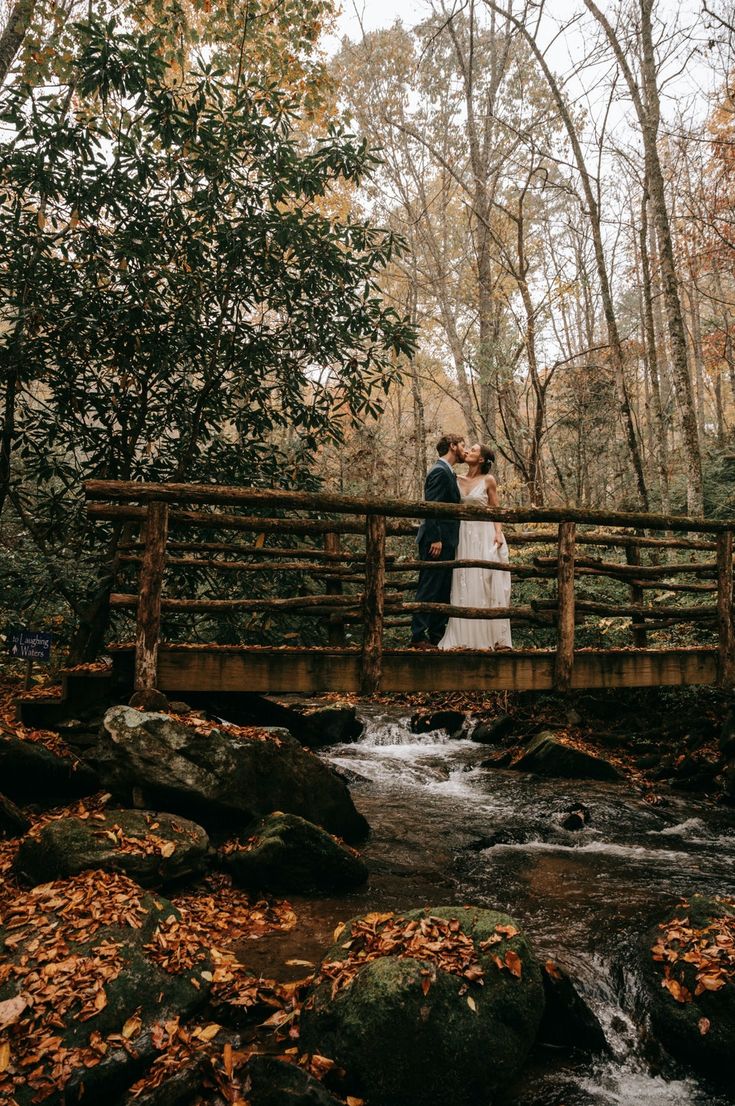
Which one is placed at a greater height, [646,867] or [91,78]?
[91,78]

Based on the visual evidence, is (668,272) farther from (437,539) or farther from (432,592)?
(432,592)

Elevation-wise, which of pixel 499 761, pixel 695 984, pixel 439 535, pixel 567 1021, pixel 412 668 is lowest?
pixel 567 1021

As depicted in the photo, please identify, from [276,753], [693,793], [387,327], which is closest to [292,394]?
[387,327]

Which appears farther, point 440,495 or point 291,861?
point 440,495

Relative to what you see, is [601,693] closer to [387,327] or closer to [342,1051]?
[387,327]

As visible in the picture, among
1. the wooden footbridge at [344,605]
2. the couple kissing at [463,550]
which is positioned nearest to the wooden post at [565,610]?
the wooden footbridge at [344,605]

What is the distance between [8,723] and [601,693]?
27.7 feet

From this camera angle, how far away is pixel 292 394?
9445 mm

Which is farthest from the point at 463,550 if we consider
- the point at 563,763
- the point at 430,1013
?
the point at 430,1013

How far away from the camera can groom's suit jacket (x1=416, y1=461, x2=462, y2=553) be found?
788 cm

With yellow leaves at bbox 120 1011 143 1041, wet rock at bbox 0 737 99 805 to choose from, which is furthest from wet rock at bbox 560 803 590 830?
yellow leaves at bbox 120 1011 143 1041

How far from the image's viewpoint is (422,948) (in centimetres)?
409

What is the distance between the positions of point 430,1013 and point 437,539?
16.3 ft

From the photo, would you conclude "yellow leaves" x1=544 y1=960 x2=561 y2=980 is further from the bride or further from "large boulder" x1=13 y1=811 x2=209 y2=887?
the bride
